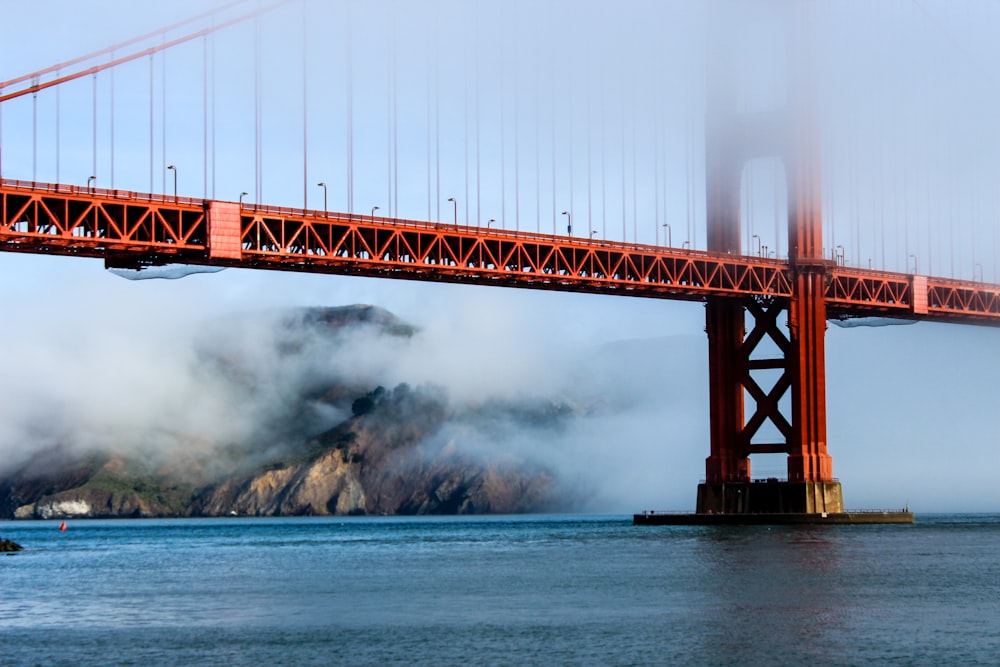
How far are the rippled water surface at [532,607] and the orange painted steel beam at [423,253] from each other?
1413cm

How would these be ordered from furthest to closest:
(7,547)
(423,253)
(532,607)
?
1. (7,547)
2. (423,253)
3. (532,607)

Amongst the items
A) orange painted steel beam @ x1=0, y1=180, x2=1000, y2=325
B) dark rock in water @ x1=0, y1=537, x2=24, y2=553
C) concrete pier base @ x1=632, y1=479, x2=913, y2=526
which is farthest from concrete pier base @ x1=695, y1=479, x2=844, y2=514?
dark rock in water @ x1=0, y1=537, x2=24, y2=553

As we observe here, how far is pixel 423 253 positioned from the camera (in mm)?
83750

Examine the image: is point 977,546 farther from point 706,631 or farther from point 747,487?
point 706,631

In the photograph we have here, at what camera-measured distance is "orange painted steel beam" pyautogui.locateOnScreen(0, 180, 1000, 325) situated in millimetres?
71188

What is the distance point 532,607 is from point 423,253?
36841 millimetres

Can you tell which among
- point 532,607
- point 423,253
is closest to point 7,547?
point 423,253

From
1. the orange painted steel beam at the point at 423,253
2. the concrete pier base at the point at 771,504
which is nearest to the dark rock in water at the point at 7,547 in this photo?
the orange painted steel beam at the point at 423,253

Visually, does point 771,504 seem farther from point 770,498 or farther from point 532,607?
point 532,607

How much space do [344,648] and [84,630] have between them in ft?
29.7

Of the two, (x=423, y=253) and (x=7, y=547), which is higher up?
(x=423, y=253)

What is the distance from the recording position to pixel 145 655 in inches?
1534

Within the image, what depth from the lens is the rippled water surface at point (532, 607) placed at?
127 feet

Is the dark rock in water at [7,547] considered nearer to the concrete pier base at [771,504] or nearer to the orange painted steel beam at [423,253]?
the orange painted steel beam at [423,253]
